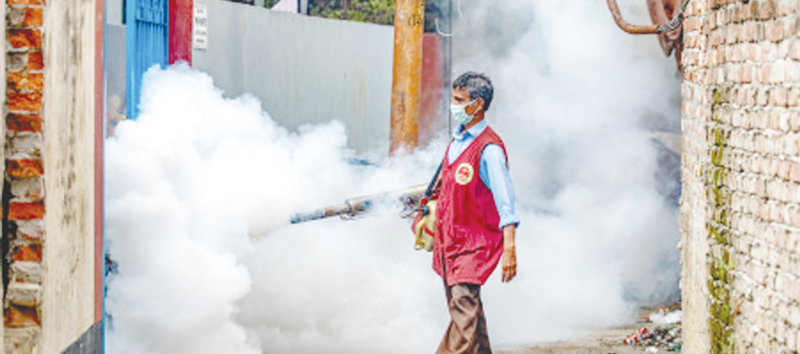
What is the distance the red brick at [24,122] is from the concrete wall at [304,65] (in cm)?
405

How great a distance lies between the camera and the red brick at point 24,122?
5.53 m

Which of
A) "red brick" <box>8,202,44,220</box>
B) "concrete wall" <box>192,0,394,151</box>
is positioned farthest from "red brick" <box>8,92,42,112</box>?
"concrete wall" <box>192,0,394,151</box>

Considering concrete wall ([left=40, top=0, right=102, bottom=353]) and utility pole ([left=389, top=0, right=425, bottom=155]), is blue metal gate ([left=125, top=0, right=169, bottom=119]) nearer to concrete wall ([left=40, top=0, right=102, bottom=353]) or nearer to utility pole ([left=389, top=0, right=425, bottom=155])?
concrete wall ([left=40, top=0, right=102, bottom=353])

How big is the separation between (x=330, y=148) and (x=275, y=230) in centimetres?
284

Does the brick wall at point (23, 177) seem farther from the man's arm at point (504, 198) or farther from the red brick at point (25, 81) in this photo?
the man's arm at point (504, 198)

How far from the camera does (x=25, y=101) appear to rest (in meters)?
5.52

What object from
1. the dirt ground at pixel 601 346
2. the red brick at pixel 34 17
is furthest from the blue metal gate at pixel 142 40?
the dirt ground at pixel 601 346

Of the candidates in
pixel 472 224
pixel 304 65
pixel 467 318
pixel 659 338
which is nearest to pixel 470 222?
pixel 472 224

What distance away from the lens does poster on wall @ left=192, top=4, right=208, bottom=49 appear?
31.1ft

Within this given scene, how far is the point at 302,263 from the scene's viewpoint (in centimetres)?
1007

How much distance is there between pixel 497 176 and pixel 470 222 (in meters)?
0.31

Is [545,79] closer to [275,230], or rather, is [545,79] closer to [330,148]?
[330,148]

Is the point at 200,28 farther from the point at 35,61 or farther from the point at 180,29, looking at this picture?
the point at 35,61

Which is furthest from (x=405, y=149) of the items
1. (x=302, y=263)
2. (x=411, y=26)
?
(x=302, y=263)
